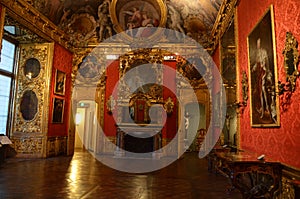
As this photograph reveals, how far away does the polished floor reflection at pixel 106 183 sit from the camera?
16.3ft

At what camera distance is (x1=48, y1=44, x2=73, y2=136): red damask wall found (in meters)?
10.7

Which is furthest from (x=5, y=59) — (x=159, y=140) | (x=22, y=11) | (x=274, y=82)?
(x=274, y=82)

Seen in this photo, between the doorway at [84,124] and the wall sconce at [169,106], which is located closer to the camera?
the wall sconce at [169,106]

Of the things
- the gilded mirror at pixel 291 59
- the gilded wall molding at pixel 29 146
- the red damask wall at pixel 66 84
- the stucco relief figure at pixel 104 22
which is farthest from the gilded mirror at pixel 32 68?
the gilded mirror at pixel 291 59

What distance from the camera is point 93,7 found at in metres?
11.9

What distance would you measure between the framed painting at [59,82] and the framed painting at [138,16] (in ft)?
11.8

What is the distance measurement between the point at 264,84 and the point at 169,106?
7515 mm

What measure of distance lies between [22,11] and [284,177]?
9043 millimetres

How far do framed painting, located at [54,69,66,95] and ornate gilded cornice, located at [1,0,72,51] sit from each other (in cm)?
141

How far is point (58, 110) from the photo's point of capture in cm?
1119

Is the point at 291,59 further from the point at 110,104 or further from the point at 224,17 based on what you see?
the point at 110,104

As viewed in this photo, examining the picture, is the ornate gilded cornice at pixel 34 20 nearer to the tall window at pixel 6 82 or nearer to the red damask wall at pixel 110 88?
the tall window at pixel 6 82

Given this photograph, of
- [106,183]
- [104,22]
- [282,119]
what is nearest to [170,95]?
[104,22]

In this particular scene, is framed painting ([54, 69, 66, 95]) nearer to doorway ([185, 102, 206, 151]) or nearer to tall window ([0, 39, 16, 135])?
tall window ([0, 39, 16, 135])
